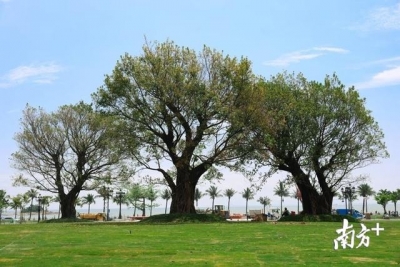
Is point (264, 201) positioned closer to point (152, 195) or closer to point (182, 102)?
point (152, 195)

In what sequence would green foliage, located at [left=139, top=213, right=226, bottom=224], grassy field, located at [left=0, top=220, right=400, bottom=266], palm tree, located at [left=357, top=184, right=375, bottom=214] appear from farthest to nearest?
palm tree, located at [left=357, top=184, right=375, bottom=214] < green foliage, located at [left=139, top=213, right=226, bottom=224] < grassy field, located at [left=0, top=220, right=400, bottom=266]

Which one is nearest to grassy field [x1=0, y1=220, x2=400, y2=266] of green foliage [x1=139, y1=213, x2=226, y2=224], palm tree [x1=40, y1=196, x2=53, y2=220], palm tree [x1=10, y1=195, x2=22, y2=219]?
green foliage [x1=139, y1=213, x2=226, y2=224]

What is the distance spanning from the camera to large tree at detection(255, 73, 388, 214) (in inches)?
1581

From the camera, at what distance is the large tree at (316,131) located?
132 ft

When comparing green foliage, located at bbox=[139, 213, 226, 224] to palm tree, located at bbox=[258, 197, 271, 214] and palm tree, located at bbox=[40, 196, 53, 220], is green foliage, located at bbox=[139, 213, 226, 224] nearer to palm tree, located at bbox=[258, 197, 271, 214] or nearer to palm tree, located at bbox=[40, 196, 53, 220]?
palm tree, located at bbox=[40, 196, 53, 220]

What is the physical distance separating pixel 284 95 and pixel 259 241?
76.6 ft

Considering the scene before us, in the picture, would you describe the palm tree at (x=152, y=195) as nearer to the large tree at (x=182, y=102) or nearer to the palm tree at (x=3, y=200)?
the palm tree at (x=3, y=200)

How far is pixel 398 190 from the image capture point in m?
102

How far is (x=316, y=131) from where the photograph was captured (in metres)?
40.8

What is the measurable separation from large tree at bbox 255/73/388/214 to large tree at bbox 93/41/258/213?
11.5 ft

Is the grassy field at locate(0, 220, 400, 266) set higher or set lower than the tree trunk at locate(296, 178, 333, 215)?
lower

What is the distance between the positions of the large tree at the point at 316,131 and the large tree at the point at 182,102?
3.51m

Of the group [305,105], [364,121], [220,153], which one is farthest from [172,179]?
Answer: [364,121]

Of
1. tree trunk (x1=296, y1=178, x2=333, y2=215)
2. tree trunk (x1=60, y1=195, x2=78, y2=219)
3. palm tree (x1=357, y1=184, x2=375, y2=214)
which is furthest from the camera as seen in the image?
palm tree (x1=357, y1=184, x2=375, y2=214)
